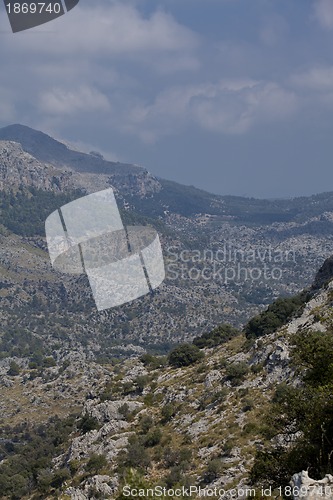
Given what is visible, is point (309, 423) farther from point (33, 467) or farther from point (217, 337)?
point (217, 337)

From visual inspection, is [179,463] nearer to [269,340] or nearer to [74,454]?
[74,454]

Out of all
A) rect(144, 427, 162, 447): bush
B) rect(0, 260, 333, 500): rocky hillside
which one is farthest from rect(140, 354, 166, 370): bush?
rect(144, 427, 162, 447): bush

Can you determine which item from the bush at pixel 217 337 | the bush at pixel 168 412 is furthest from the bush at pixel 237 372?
the bush at pixel 217 337

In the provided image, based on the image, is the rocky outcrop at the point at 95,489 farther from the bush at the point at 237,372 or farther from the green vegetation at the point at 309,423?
the bush at the point at 237,372

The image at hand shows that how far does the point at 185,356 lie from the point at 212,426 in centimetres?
2318

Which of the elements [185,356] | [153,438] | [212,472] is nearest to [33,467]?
[153,438]

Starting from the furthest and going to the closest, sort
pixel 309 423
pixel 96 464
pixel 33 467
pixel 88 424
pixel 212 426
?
pixel 88 424, pixel 33 467, pixel 212 426, pixel 96 464, pixel 309 423

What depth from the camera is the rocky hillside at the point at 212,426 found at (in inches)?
776

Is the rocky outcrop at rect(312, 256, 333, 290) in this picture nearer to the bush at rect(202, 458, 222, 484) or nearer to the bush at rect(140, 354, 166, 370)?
the bush at rect(140, 354, 166, 370)

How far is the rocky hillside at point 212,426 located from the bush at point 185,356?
0.42ft

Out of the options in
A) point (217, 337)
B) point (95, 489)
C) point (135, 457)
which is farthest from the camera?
point (217, 337)

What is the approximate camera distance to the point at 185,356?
58688 millimetres

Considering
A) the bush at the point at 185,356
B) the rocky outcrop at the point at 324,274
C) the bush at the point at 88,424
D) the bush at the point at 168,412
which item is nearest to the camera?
the bush at the point at 168,412

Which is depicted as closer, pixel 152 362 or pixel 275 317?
pixel 275 317
